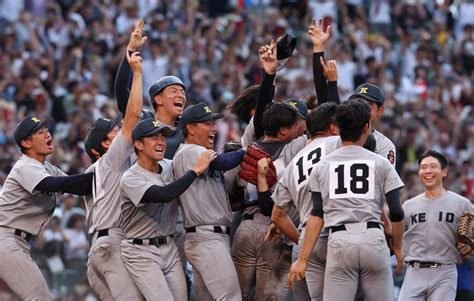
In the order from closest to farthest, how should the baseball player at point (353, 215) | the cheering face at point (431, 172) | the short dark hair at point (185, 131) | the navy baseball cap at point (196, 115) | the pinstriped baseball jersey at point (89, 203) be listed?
the baseball player at point (353, 215), the navy baseball cap at point (196, 115), the short dark hair at point (185, 131), the pinstriped baseball jersey at point (89, 203), the cheering face at point (431, 172)

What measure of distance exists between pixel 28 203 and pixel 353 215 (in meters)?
3.02

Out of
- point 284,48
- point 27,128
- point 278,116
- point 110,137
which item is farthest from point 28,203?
point 284,48

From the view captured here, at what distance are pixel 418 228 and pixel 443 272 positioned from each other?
0.46 metres

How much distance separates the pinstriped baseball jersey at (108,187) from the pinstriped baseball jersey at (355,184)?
1.80 meters

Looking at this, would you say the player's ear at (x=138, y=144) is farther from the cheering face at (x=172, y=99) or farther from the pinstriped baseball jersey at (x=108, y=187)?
the cheering face at (x=172, y=99)

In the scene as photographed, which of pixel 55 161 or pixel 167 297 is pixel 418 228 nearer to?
pixel 167 297

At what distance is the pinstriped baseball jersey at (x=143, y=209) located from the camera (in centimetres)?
962

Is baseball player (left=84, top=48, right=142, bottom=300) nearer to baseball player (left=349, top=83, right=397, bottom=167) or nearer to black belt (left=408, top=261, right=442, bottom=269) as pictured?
baseball player (left=349, top=83, right=397, bottom=167)

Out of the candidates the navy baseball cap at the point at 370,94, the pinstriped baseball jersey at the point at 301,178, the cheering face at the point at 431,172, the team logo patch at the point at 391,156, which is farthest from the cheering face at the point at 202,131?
the cheering face at the point at 431,172

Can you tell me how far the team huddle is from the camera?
9.10m

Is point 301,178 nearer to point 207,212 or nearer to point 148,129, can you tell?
point 207,212

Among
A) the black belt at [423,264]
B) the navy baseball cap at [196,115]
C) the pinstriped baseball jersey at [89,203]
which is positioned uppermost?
the navy baseball cap at [196,115]

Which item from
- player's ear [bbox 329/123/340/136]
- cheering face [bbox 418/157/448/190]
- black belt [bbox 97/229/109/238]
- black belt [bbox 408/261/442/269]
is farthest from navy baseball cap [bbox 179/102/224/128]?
black belt [bbox 408/261/442/269]

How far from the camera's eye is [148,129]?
966 cm
